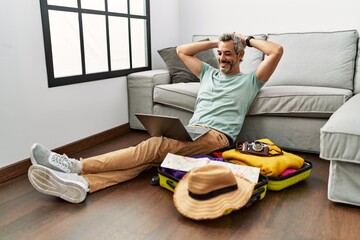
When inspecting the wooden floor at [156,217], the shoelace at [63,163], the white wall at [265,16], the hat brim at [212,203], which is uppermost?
the white wall at [265,16]

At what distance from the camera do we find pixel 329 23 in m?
3.01

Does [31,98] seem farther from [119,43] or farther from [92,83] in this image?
[119,43]

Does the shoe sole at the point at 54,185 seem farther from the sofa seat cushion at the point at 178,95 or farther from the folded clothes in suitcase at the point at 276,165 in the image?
the sofa seat cushion at the point at 178,95

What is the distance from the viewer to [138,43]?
10.8 feet

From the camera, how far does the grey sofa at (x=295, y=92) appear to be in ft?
7.46

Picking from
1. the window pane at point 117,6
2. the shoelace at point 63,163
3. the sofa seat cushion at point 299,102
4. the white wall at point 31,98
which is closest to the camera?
the shoelace at point 63,163

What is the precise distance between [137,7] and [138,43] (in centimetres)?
35

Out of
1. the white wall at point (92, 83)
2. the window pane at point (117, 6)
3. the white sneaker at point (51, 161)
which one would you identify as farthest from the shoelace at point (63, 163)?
the window pane at point (117, 6)

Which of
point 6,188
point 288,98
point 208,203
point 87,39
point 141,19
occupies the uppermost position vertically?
point 141,19

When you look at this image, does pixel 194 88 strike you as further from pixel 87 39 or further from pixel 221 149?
pixel 87 39

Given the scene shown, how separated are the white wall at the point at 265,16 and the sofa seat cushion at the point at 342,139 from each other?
68.1 inches

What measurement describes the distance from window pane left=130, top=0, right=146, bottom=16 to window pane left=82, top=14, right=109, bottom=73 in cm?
48

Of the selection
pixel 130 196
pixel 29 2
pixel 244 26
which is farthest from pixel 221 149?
pixel 244 26

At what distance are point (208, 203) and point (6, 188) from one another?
4.10ft
